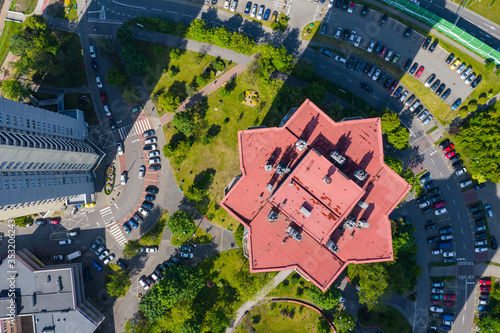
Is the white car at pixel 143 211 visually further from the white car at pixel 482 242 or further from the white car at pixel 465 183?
the white car at pixel 482 242

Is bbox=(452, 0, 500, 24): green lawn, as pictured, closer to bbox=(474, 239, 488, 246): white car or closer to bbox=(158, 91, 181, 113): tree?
bbox=(474, 239, 488, 246): white car

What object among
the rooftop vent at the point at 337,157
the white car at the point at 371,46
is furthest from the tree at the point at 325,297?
the white car at the point at 371,46

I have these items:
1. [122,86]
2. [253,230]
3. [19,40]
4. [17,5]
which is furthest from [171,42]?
[253,230]

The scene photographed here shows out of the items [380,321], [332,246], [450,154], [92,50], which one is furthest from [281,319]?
[92,50]

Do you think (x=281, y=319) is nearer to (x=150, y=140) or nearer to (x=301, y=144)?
(x=301, y=144)

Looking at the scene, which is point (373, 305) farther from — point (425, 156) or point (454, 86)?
point (454, 86)

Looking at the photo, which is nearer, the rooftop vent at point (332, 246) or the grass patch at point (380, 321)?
the rooftop vent at point (332, 246)
